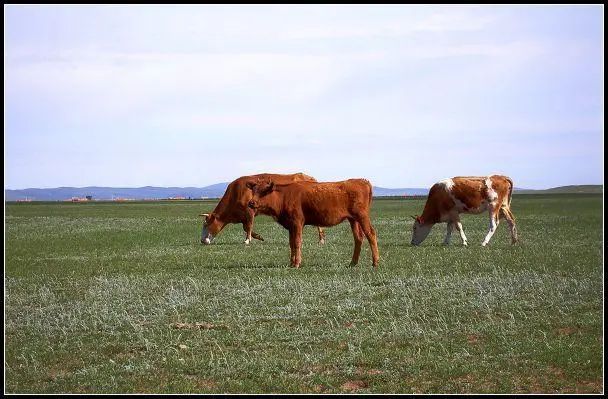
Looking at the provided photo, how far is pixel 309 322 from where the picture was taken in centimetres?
1095

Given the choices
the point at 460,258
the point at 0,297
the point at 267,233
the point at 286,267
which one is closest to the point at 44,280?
the point at 0,297

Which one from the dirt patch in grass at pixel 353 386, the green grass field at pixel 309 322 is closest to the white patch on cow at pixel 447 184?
the green grass field at pixel 309 322

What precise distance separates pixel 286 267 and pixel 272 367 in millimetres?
7203

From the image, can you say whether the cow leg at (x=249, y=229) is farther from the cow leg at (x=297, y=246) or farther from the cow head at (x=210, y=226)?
the cow leg at (x=297, y=246)

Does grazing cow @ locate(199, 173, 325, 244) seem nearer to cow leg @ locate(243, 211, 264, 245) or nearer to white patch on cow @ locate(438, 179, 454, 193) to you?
cow leg @ locate(243, 211, 264, 245)

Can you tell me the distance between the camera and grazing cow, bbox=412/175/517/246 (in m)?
22.2

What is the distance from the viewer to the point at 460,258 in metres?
17.9

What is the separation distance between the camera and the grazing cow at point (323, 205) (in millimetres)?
16438

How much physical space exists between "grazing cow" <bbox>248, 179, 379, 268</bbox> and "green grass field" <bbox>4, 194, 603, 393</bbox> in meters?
0.85

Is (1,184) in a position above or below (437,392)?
above

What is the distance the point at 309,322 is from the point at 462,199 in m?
12.3

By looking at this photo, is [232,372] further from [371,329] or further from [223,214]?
[223,214]

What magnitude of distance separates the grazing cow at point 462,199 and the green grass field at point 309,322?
281 centimetres

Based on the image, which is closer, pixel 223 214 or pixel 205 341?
pixel 205 341
